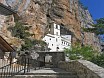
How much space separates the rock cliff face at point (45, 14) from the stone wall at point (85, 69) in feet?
114

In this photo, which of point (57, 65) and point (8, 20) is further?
point (8, 20)

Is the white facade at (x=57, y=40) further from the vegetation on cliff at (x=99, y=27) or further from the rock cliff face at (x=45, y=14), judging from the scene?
the vegetation on cliff at (x=99, y=27)

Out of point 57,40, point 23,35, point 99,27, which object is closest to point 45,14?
point 57,40

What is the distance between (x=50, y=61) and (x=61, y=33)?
73687 mm

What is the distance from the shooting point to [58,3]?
82.2 m

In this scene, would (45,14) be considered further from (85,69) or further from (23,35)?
(85,69)

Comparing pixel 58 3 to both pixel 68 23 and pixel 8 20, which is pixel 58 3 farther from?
pixel 8 20

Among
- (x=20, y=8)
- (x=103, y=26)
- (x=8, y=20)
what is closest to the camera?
(x=103, y=26)

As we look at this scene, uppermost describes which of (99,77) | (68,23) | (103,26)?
(68,23)

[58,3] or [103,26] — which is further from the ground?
[58,3]

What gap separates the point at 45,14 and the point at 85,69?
64.7m

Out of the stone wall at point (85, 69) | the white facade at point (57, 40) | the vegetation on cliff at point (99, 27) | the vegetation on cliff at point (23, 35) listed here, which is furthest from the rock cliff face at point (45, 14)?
the stone wall at point (85, 69)

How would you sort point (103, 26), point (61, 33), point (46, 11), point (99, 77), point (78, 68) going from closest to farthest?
1. point (99, 77)
2. point (78, 68)
3. point (103, 26)
4. point (46, 11)
5. point (61, 33)

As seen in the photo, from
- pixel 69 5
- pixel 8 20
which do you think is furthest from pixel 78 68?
pixel 69 5
